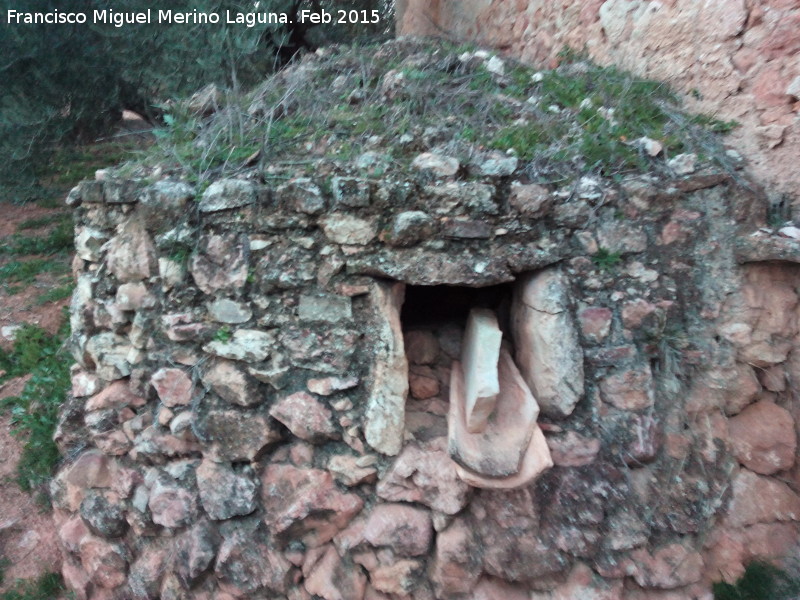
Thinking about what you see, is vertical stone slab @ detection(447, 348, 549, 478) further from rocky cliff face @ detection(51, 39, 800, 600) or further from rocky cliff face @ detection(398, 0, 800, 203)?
rocky cliff face @ detection(398, 0, 800, 203)

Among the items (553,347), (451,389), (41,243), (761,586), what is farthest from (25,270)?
(761,586)

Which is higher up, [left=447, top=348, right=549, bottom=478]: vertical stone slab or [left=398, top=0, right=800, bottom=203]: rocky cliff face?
[left=398, top=0, right=800, bottom=203]: rocky cliff face

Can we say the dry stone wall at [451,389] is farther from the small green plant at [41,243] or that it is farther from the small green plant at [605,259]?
the small green plant at [41,243]

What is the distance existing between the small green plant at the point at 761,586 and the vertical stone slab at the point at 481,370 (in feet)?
4.15

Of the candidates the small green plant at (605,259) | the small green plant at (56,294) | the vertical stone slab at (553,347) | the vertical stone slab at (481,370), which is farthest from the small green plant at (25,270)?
the small green plant at (605,259)

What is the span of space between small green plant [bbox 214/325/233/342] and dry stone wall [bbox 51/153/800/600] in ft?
0.04

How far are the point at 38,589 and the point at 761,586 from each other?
10.9 feet

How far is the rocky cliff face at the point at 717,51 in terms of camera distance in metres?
2.77

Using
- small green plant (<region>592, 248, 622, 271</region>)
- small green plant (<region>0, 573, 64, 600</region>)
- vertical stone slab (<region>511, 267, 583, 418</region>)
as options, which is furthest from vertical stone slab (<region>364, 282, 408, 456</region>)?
small green plant (<region>0, 573, 64, 600</region>)

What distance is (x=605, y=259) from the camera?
262 cm

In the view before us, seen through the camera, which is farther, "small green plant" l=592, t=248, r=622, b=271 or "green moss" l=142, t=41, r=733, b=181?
"green moss" l=142, t=41, r=733, b=181

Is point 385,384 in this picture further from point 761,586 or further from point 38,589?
point 38,589

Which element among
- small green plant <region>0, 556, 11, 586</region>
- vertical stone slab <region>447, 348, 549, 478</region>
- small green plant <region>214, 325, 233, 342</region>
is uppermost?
small green plant <region>214, 325, 233, 342</region>

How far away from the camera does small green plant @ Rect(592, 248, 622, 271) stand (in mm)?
2613
